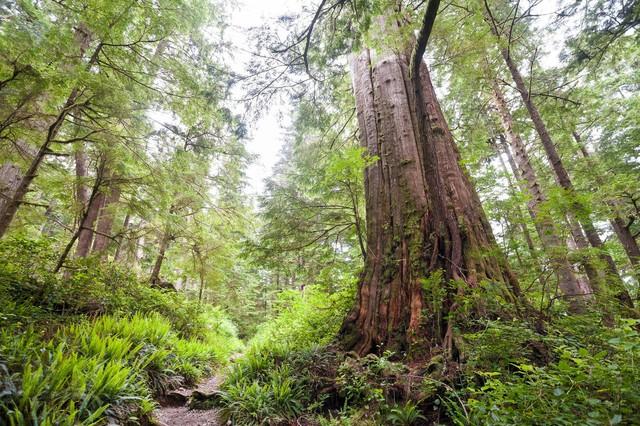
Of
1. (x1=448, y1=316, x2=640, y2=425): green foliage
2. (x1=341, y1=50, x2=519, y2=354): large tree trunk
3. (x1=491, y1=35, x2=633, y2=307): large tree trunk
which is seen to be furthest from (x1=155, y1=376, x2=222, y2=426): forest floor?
(x1=491, y1=35, x2=633, y2=307): large tree trunk

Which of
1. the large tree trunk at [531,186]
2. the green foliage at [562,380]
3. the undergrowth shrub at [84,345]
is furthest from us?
the large tree trunk at [531,186]

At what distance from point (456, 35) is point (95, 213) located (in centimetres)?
965

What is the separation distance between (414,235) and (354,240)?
10.7 feet

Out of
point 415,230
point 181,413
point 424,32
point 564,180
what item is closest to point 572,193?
point 415,230

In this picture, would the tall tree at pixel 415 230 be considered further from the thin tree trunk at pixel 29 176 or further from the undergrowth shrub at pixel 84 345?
the thin tree trunk at pixel 29 176

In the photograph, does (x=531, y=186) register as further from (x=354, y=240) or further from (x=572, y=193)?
(x=572, y=193)

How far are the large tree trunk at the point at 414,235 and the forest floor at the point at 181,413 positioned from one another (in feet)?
5.98

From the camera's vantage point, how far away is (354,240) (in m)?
6.80

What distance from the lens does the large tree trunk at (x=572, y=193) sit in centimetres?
252

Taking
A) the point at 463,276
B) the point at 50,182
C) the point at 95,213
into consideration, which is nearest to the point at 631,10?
the point at 463,276

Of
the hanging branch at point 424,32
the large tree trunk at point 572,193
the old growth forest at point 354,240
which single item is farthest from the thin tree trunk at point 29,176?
the large tree trunk at point 572,193

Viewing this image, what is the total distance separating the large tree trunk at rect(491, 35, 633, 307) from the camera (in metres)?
2.52

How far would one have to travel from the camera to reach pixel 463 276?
305 centimetres

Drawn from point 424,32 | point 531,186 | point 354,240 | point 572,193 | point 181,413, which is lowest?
point 181,413
